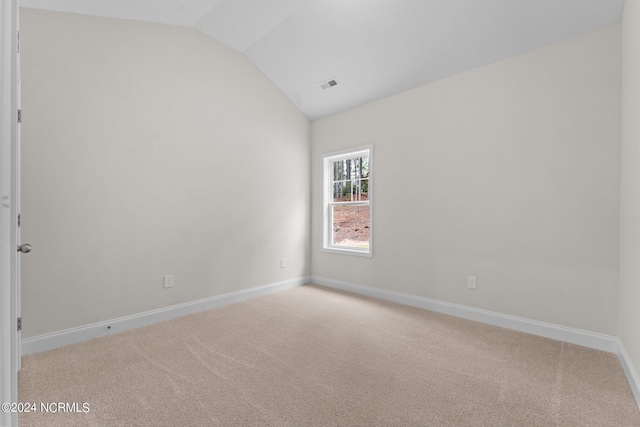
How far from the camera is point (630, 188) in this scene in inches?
79.3

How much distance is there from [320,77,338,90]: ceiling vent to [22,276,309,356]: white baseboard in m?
2.65

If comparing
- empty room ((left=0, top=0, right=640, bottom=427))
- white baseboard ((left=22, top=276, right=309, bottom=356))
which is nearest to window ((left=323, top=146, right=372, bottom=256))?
empty room ((left=0, top=0, right=640, bottom=427))

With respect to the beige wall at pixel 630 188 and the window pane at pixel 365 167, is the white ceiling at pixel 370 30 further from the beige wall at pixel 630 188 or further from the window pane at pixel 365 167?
the window pane at pixel 365 167

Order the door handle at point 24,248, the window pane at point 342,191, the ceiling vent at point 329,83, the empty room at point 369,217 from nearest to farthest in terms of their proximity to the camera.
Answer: the door handle at point 24,248 → the empty room at point 369,217 → the ceiling vent at point 329,83 → the window pane at point 342,191

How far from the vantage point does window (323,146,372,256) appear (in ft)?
13.7

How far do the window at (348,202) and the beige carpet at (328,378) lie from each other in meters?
1.50

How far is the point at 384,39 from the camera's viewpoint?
3.09 m

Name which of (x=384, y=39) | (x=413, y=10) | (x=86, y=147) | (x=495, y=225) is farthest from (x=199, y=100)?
(x=495, y=225)

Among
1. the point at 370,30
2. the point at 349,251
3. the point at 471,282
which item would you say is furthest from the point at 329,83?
the point at 471,282

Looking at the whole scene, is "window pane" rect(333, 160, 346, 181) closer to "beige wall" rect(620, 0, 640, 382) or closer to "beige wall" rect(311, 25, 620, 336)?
"beige wall" rect(311, 25, 620, 336)

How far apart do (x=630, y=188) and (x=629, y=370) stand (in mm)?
1162

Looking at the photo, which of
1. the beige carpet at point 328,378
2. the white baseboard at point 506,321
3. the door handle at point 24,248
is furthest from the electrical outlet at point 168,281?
the white baseboard at point 506,321

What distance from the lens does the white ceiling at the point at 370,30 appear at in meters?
2.48

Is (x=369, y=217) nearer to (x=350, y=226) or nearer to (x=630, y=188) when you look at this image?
(x=350, y=226)
